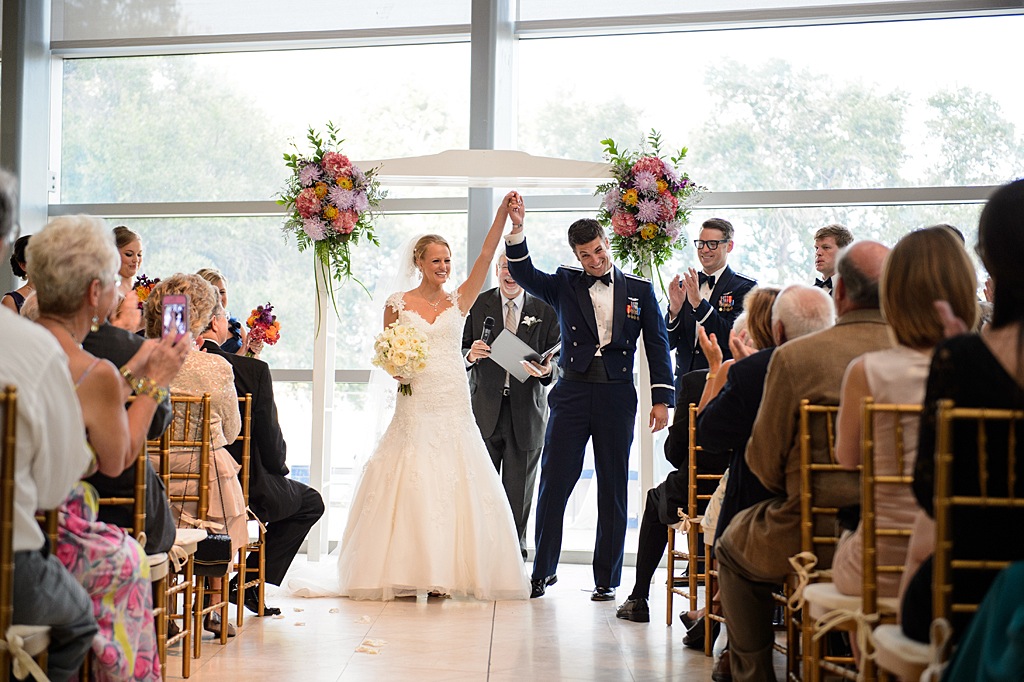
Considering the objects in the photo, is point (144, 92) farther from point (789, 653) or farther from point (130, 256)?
point (789, 653)

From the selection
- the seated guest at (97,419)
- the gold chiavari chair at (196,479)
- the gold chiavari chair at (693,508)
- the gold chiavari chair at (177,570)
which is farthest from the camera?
the gold chiavari chair at (693,508)

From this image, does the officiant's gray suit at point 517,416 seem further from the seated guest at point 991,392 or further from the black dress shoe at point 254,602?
the seated guest at point 991,392

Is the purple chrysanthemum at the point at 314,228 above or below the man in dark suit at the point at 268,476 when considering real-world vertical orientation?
above

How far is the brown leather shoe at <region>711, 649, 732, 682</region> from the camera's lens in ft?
12.5

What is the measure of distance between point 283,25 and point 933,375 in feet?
21.7

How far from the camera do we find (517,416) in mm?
6262

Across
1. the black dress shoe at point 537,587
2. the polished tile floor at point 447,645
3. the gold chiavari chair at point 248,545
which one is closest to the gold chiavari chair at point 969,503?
the polished tile floor at point 447,645

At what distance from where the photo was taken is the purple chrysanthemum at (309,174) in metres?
5.85

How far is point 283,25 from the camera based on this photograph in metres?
7.65

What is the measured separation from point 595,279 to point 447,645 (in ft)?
7.13

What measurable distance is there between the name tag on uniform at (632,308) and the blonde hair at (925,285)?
3.14 metres

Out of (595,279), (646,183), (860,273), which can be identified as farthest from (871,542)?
(646,183)

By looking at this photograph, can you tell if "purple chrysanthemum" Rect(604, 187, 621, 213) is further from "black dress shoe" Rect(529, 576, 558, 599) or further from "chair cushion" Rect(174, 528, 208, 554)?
"chair cushion" Rect(174, 528, 208, 554)

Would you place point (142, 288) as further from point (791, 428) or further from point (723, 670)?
point (791, 428)
